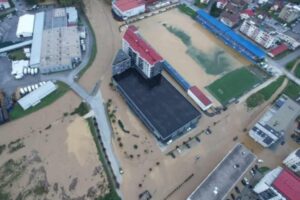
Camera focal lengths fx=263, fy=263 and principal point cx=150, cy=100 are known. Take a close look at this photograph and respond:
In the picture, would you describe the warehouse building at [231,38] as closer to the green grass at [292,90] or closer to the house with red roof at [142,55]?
the green grass at [292,90]

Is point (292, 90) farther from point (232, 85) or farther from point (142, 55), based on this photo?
point (142, 55)

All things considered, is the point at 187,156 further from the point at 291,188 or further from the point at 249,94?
the point at 249,94

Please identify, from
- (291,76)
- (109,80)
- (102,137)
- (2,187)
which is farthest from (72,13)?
(291,76)

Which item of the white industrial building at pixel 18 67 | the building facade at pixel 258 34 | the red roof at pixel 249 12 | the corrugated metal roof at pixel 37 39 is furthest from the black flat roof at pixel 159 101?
the red roof at pixel 249 12

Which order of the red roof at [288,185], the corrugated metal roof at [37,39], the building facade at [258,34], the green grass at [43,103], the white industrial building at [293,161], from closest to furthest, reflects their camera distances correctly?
the red roof at [288,185] < the white industrial building at [293,161] < the green grass at [43,103] < the corrugated metal roof at [37,39] < the building facade at [258,34]

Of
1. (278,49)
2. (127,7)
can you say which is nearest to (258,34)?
(278,49)
